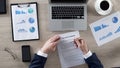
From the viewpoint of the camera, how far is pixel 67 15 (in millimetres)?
1651

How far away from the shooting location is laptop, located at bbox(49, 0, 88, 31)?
164 centimetres

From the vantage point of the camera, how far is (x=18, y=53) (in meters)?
1.65

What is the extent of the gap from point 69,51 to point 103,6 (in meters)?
0.31

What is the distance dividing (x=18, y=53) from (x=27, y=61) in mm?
64

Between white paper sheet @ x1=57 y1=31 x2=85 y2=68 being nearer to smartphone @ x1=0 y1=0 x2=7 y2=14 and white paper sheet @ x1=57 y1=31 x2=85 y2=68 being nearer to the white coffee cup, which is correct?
the white coffee cup

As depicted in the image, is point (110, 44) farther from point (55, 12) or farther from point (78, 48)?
point (55, 12)

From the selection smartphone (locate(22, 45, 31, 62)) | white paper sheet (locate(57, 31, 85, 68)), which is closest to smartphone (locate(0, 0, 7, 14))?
smartphone (locate(22, 45, 31, 62))

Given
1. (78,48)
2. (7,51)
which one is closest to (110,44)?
(78,48)

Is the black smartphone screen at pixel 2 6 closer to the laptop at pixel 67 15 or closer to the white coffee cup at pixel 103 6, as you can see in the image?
the laptop at pixel 67 15

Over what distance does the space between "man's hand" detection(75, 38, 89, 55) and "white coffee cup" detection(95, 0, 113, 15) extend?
18cm

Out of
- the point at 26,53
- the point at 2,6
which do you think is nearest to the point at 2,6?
the point at 2,6

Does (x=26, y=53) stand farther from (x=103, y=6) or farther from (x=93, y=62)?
(x=103, y=6)

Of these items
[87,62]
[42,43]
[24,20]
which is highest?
[24,20]

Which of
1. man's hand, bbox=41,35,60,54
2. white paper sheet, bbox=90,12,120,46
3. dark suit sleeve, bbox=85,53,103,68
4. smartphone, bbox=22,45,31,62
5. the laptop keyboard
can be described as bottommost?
dark suit sleeve, bbox=85,53,103,68
